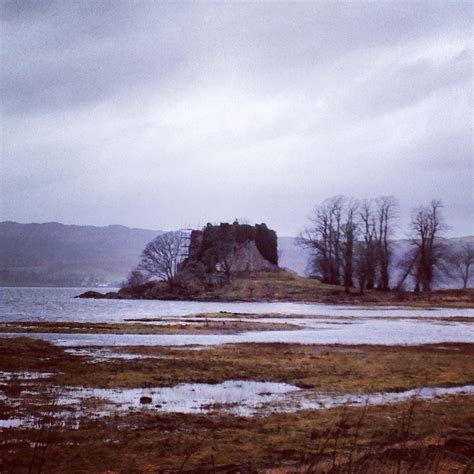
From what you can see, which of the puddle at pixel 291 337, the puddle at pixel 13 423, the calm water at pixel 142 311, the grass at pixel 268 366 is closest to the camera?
the puddle at pixel 13 423

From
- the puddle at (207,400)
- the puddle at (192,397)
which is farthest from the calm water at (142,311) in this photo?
the puddle at (207,400)

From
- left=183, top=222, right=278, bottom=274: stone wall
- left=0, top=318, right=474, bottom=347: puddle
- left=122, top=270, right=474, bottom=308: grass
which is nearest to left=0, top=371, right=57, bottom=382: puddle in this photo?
left=0, top=318, right=474, bottom=347: puddle

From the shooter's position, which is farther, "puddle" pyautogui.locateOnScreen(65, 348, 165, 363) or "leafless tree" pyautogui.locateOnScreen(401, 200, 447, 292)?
"leafless tree" pyautogui.locateOnScreen(401, 200, 447, 292)

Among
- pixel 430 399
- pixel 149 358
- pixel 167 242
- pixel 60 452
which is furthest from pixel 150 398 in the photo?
pixel 167 242

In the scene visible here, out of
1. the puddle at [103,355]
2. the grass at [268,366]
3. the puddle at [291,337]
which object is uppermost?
the grass at [268,366]

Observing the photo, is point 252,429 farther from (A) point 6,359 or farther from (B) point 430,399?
(A) point 6,359

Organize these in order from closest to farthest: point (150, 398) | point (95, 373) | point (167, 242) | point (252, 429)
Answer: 1. point (252, 429)
2. point (150, 398)
3. point (95, 373)
4. point (167, 242)

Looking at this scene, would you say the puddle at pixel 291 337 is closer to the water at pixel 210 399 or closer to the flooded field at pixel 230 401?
the flooded field at pixel 230 401

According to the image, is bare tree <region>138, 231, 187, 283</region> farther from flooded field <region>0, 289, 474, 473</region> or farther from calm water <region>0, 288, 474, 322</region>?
flooded field <region>0, 289, 474, 473</region>

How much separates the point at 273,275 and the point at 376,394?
100 metres

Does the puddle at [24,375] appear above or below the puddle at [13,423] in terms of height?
below

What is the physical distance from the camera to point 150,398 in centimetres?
1555

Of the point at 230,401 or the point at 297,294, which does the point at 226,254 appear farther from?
the point at 230,401

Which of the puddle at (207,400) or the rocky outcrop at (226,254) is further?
the rocky outcrop at (226,254)
